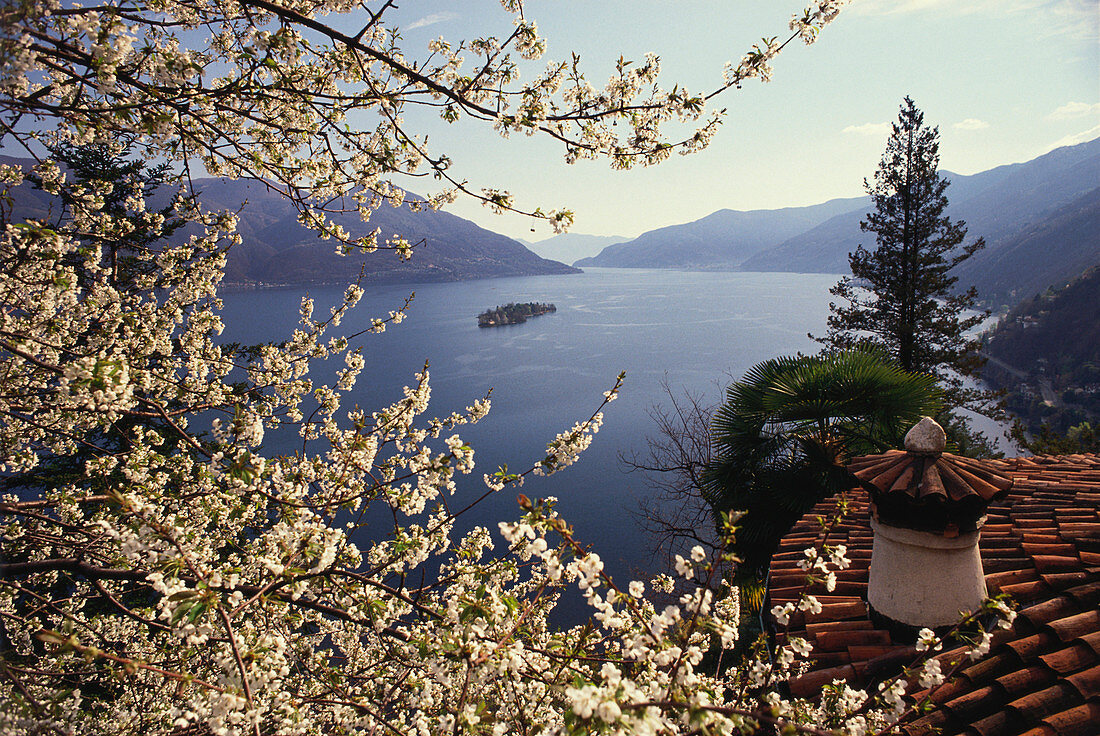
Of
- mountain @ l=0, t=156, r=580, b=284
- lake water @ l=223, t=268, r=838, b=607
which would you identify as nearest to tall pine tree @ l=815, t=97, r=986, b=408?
lake water @ l=223, t=268, r=838, b=607

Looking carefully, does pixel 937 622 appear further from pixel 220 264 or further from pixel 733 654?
pixel 733 654

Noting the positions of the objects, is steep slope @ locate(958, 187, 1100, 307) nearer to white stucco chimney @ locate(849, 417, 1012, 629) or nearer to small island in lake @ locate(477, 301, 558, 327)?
small island in lake @ locate(477, 301, 558, 327)

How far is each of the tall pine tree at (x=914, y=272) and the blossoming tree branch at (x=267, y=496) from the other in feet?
57.5

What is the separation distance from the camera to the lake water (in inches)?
776

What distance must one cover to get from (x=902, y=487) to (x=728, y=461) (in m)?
3.72

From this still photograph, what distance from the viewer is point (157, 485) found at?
3.49m

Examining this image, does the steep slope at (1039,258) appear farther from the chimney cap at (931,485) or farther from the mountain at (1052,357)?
the chimney cap at (931,485)

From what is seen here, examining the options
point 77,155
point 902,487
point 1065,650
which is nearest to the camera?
point 1065,650

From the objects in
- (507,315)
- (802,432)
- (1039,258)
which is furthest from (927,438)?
(1039,258)

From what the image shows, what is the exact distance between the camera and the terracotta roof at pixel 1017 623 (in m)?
1.92


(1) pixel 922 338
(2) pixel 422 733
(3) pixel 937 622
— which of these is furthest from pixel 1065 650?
(1) pixel 922 338

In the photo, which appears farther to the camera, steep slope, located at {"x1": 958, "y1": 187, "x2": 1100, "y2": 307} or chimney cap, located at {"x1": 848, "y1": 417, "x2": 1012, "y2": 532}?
steep slope, located at {"x1": 958, "y1": 187, "x2": 1100, "y2": 307}

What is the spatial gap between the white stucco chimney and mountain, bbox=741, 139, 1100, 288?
94107mm

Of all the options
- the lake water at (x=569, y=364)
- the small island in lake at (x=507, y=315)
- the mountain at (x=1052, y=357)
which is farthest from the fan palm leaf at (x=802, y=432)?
the small island in lake at (x=507, y=315)
